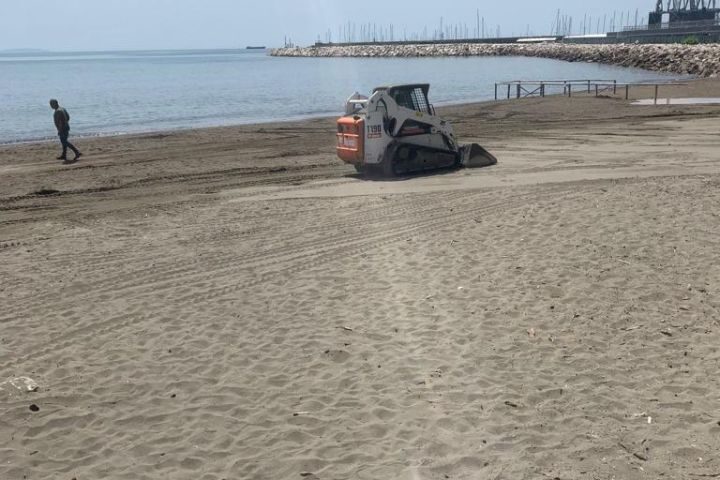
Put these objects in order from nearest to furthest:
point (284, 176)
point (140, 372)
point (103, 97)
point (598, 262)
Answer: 1. point (140, 372)
2. point (598, 262)
3. point (284, 176)
4. point (103, 97)

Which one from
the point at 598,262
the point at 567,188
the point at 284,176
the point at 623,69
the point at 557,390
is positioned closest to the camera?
the point at 557,390

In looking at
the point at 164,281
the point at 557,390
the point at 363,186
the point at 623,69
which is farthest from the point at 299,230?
the point at 623,69

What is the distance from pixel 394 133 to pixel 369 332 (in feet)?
27.5

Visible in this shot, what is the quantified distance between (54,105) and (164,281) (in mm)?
12244

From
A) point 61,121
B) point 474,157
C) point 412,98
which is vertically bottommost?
point 474,157

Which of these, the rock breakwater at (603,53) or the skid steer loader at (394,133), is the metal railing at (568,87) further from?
the skid steer loader at (394,133)

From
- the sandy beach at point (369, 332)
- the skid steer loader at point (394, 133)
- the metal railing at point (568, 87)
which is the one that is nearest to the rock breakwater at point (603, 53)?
the metal railing at point (568, 87)

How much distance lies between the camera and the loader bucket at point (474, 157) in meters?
16.0

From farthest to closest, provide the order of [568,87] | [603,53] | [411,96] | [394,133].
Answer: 1. [603,53]
2. [568,87]
3. [411,96]
4. [394,133]

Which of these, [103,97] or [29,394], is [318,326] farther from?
[103,97]

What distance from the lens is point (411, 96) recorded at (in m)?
14.7

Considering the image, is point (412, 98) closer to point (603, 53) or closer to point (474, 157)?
point (474, 157)

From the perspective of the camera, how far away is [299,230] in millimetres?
10867

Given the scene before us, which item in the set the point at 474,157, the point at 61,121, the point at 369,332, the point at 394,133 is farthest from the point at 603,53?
the point at 369,332
